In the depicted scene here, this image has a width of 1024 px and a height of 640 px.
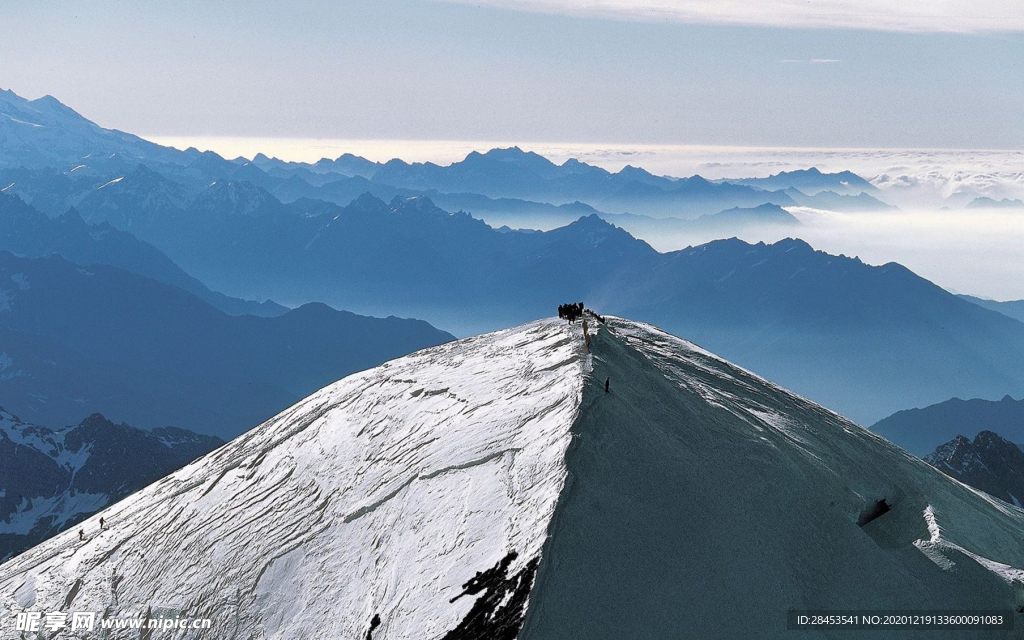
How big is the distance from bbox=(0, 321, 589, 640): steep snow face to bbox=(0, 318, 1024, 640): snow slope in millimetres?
88

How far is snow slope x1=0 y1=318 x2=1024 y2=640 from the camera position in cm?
2062

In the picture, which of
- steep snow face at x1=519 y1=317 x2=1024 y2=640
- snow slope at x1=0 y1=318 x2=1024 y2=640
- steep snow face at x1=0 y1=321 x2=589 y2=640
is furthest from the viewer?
steep snow face at x1=0 y1=321 x2=589 y2=640

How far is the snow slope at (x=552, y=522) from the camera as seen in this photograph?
67.7 feet

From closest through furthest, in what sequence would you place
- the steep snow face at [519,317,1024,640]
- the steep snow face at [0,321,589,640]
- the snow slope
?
the steep snow face at [519,317,1024,640] < the snow slope < the steep snow face at [0,321,589,640]

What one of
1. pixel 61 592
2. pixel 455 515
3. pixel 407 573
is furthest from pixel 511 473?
pixel 61 592

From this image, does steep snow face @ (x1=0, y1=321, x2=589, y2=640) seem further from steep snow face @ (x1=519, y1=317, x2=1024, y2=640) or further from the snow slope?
steep snow face @ (x1=519, y1=317, x2=1024, y2=640)

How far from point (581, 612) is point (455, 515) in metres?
5.39

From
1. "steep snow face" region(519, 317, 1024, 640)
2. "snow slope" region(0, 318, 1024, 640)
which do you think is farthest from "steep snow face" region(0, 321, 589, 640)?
"steep snow face" region(519, 317, 1024, 640)

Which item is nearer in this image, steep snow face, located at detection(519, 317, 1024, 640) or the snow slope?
steep snow face, located at detection(519, 317, 1024, 640)

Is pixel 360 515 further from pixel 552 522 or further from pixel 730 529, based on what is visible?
pixel 730 529

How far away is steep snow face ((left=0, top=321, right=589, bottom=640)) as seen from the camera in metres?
22.3

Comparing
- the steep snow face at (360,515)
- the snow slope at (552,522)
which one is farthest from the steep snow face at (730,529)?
the steep snow face at (360,515)

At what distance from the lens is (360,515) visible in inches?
1042

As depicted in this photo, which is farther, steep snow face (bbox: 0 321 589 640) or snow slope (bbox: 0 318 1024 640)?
steep snow face (bbox: 0 321 589 640)
